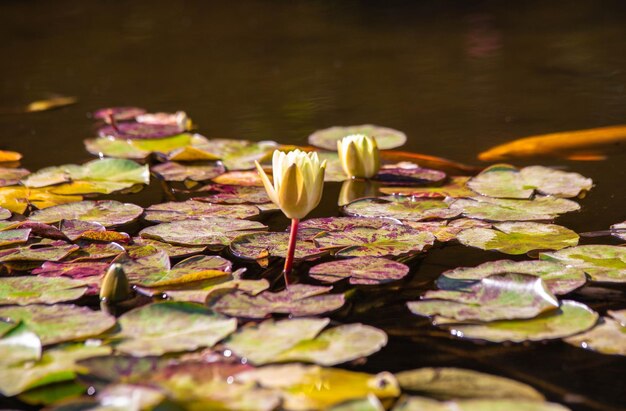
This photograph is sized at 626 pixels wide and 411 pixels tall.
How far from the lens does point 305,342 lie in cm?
85

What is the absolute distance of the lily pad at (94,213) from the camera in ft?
4.26

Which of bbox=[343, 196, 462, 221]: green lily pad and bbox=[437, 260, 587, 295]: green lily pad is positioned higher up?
bbox=[343, 196, 462, 221]: green lily pad

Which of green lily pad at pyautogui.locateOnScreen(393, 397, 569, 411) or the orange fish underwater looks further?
the orange fish underwater

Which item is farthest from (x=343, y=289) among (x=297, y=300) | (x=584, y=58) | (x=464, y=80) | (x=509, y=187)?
(x=584, y=58)

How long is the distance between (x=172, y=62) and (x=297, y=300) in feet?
6.43

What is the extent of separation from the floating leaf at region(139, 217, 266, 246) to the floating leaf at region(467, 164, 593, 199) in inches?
16.3

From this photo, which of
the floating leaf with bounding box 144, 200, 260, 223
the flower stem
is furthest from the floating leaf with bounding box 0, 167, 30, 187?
the flower stem

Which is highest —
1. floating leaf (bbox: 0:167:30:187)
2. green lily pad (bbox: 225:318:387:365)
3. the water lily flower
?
the water lily flower

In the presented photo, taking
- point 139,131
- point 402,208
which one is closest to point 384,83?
point 139,131

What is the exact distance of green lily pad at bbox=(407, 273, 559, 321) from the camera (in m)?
0.91

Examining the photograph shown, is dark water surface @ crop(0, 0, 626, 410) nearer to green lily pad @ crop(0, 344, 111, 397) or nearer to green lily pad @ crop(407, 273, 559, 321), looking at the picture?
green lily pad @ crop(407, 273, 559, 321)

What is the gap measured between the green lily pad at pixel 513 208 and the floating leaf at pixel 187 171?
50 cm

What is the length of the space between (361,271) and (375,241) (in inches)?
4.7

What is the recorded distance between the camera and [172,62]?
2.78m
